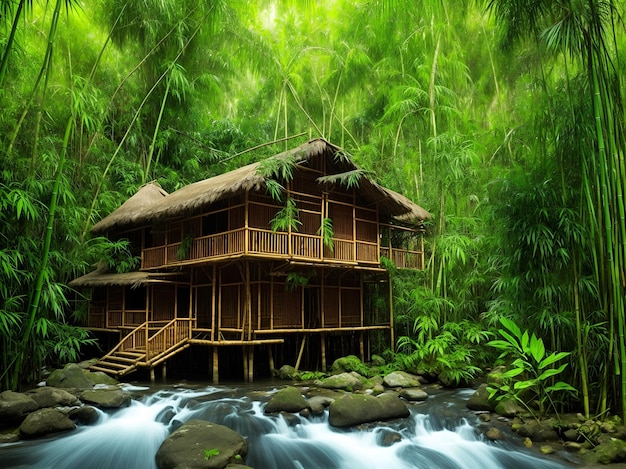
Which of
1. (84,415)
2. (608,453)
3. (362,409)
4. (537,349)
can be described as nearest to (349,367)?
(362,409)

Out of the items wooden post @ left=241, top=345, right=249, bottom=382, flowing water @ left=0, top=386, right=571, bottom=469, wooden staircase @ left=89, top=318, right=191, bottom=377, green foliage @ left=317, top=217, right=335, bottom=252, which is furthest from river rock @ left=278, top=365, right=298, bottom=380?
green foliage @ left=317, top=217, right=335, bottom=252

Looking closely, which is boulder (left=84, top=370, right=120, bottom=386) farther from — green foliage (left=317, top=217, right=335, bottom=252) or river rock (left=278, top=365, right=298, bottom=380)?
green foliage (left=317, top=217, right=335, bottom=252)

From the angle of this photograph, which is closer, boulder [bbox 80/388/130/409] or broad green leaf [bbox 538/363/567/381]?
broad green leaf [bbox 538/363/567/381]

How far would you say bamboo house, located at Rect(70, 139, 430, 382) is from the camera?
10.6 m

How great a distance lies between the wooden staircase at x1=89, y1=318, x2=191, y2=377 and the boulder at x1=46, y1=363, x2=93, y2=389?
900 mm

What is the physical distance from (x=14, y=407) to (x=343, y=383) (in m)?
6.06

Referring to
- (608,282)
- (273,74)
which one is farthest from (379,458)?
(273,74)

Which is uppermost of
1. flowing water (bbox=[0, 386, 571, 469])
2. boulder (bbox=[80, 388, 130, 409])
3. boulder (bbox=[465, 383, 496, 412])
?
boulder (bbox=[80, 388, 130, 409])

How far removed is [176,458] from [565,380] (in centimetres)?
567

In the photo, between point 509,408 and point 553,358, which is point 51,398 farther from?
point 553,358

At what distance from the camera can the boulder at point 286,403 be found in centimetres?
798

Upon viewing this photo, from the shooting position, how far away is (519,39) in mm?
7309

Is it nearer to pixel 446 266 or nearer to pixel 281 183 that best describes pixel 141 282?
pixel 281 183

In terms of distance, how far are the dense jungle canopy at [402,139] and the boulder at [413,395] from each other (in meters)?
1.17
